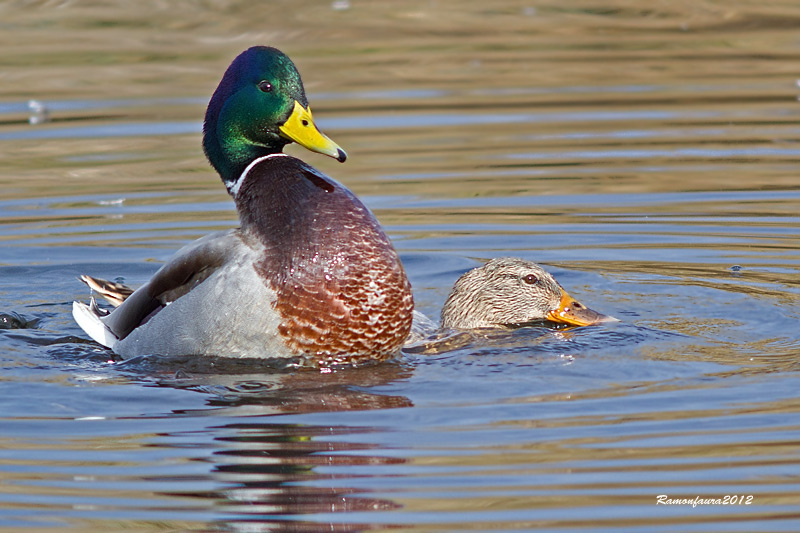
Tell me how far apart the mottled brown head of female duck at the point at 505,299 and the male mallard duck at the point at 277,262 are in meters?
1.04

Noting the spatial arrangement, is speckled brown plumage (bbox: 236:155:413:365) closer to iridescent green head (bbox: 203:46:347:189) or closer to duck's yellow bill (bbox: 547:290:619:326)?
iridescent green head (bbox: 203:46:347:189)

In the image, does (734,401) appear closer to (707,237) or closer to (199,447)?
(199,447)

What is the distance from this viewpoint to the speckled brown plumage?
6598 millimetres

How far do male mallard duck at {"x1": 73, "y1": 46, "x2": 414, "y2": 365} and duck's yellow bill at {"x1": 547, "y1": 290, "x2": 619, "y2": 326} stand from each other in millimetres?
1202

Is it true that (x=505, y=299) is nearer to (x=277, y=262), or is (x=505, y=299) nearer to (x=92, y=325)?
(x=277, y=262)

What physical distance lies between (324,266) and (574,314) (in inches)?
70.3

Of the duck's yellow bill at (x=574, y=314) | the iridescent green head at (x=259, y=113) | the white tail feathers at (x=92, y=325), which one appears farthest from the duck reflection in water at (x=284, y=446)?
the duck's yellow bill at (x=574, y=314)

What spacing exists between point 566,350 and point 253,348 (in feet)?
5.25

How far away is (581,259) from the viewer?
9.16 metres

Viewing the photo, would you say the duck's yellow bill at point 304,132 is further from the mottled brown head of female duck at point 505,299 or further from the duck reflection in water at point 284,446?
the mottled brown head of female duck at point 505,299

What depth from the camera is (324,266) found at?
6.62m

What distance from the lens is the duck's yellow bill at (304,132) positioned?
679 cm
